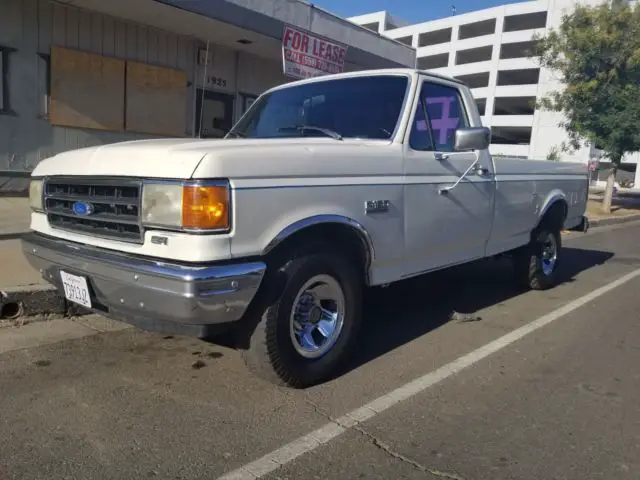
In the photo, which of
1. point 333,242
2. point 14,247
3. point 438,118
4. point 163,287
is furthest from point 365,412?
point 14,247

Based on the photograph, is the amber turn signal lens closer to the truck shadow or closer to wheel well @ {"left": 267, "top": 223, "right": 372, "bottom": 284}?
wheel well @ {"left": 267, "top": 223, "right": 372, "bottom": 284}

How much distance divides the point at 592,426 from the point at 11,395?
336 centimetres

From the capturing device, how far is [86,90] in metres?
9.88

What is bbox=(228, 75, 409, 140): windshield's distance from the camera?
4.05m

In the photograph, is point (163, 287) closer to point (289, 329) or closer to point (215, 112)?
point (289, 329)

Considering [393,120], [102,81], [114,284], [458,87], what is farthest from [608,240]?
[114,284]

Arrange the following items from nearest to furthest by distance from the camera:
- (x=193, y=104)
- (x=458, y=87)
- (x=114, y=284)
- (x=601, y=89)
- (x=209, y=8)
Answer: (x=114, y=284)
(x=458, y=87)
(x=209, y=8)
(x=193, y=104)
(x=601, y=89)

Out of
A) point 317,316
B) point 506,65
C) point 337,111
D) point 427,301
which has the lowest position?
point 427,301

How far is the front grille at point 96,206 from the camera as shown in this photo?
2.98 meters

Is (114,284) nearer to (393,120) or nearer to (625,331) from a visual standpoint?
(393,120)

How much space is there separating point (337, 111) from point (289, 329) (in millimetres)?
1846

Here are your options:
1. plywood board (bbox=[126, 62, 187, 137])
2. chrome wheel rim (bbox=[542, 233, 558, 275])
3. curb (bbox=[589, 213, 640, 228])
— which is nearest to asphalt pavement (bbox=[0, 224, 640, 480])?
chrome wheel rim (bbox=[542, 233, 558, 275])

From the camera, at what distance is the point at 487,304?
5.75 metres

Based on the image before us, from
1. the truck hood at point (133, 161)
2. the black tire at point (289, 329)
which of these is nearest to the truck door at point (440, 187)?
the black tire at point (289, 329)
